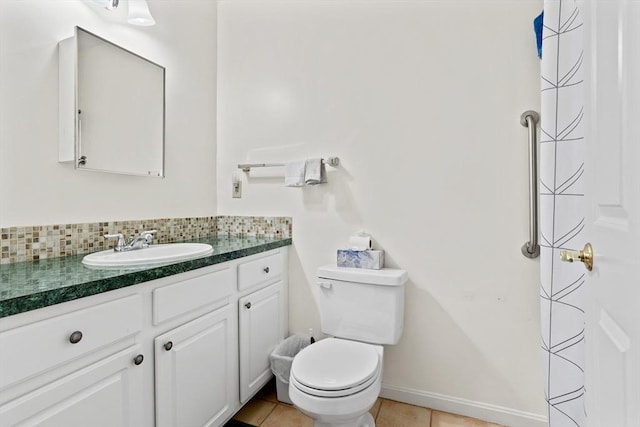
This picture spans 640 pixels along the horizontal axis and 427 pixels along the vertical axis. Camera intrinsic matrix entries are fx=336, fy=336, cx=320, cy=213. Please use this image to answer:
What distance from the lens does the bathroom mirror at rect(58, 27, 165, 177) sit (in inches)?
55.4

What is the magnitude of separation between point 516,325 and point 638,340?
1302 millimetres

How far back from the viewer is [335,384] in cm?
123

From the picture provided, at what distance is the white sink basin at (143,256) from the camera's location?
1.20 metres

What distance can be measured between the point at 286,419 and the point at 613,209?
1.68m

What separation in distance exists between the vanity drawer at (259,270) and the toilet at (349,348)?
305 mm

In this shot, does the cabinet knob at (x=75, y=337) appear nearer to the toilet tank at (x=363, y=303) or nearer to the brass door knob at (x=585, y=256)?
the toilet tank at (x=363, y=303)

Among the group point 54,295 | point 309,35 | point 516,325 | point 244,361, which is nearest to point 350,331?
point 244,361

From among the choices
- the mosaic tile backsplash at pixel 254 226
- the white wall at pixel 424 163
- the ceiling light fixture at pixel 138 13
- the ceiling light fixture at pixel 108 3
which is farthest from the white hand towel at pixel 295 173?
the ceiling light fixture at pixel 108 3

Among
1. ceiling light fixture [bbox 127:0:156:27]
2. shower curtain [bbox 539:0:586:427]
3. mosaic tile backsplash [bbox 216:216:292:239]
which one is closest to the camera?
shower curtain [bbox 539:0:586:427]

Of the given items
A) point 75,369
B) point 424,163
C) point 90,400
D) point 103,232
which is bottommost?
point 90,400

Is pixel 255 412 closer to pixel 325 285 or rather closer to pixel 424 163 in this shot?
pixel 325 285

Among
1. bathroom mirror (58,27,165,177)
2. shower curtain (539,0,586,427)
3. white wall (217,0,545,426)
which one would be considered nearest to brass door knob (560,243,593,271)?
shower curtain (539,0,586,427)

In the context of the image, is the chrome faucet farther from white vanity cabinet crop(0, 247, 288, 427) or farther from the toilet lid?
the toilet lid

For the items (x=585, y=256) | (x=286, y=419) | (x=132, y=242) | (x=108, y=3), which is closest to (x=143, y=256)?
(x=132, y=242)
